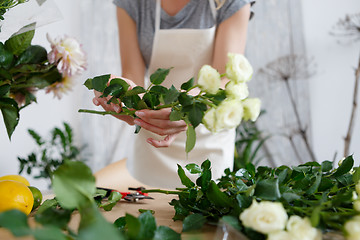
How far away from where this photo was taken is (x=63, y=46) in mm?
631

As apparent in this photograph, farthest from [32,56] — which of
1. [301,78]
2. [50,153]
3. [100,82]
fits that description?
[301,78]

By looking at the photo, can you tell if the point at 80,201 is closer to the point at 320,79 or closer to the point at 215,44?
the point at 215,44

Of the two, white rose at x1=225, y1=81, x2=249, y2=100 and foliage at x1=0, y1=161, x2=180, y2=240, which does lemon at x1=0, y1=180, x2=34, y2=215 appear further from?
white rose at x1=225, y1=81, x2=249, y2=100

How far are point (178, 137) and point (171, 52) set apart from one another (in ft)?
1.09

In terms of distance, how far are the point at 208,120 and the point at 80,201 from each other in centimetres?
16

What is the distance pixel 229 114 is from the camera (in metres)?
0.37

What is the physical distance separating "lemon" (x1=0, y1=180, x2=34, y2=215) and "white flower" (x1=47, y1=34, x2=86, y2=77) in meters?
0.21

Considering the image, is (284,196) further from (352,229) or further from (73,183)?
(73,183)

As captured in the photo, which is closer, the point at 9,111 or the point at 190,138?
the point at 190,138

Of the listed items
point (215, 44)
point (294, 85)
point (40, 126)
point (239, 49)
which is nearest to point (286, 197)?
point (239, 49)

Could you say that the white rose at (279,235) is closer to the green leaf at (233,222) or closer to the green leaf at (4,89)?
the green leaf at (233,222)

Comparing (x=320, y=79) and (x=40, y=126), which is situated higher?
(x=320, y=79)

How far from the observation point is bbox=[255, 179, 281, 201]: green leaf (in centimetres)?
40

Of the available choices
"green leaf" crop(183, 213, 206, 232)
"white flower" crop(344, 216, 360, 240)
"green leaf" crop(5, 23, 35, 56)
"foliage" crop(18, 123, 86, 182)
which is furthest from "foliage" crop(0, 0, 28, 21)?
"foliage" crop(18, 123, 86, 182)
